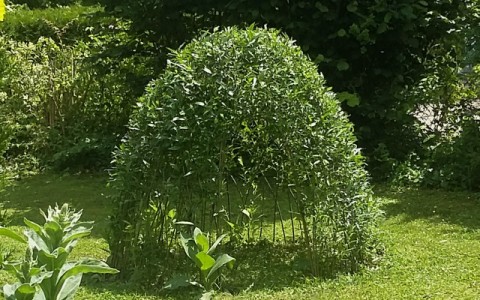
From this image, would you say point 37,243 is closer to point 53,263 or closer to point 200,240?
point 53,263

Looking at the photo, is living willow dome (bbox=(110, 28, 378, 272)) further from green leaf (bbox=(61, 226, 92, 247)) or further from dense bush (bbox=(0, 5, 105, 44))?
dense bush (bbox=(0, 5, 105, 44))

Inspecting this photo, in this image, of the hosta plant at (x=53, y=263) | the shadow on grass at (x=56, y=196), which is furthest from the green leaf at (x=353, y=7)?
the hosta plant at (x=53, y=263)

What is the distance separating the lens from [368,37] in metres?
8.52

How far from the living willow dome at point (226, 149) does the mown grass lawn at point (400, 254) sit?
0.83 ft

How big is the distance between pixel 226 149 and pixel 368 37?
160 inches

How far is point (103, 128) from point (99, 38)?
141 cm

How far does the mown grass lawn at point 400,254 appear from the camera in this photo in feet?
15.1

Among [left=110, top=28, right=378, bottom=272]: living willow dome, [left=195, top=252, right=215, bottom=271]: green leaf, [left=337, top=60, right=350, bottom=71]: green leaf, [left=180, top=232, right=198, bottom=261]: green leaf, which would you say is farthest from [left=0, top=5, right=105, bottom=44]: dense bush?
[left=195, top=252, right=215, bottom=271]: green leaf

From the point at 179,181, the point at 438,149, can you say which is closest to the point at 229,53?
the point at 179,181

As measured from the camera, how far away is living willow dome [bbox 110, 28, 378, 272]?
15.8ft

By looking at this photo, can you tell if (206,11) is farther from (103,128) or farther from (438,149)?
(438,149)

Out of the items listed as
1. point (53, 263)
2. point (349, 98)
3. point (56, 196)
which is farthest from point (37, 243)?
point (349, 98)

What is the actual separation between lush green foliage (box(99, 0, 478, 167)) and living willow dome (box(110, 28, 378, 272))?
3.34m

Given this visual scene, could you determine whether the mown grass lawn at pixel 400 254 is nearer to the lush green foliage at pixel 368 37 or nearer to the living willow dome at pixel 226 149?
the living willow dome at pixel 226 149
